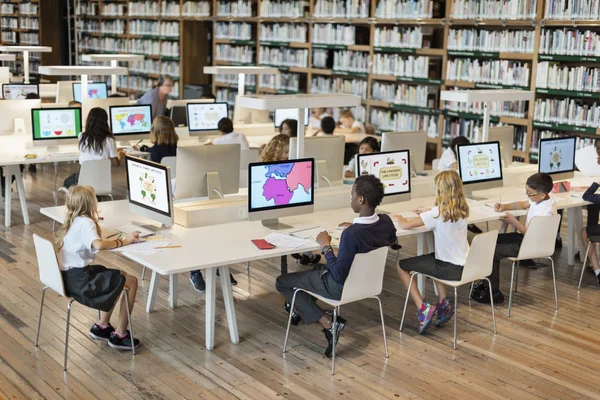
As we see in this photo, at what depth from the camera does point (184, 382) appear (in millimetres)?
3986

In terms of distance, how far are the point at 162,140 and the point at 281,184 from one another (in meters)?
2.24

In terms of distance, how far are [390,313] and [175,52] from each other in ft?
32.1

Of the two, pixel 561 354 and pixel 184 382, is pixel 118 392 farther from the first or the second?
pixel 561 354

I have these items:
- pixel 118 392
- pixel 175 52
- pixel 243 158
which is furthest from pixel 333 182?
pixel 175 52

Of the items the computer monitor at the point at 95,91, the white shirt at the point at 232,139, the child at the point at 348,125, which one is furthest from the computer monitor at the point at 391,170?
the computer monitor at the point at 95,91

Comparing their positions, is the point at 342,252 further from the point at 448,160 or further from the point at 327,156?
the point at 448,160

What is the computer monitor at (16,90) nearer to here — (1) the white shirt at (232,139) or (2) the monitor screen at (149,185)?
(1) the white shirt at (232,139)

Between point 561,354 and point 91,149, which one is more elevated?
point 91,149

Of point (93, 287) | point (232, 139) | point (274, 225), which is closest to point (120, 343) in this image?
point (93, 287)

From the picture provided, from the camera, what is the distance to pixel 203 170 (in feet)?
17.1

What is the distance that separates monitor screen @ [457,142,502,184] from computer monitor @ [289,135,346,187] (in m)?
1.04

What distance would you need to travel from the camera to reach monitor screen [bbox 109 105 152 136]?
8047 millimetres

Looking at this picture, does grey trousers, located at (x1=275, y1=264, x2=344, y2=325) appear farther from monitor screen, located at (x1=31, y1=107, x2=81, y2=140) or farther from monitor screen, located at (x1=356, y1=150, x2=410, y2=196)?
monitor screen, located at (x1=31, y1=107, x2=81, y2=140)

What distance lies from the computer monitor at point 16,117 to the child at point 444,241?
4919 mm
